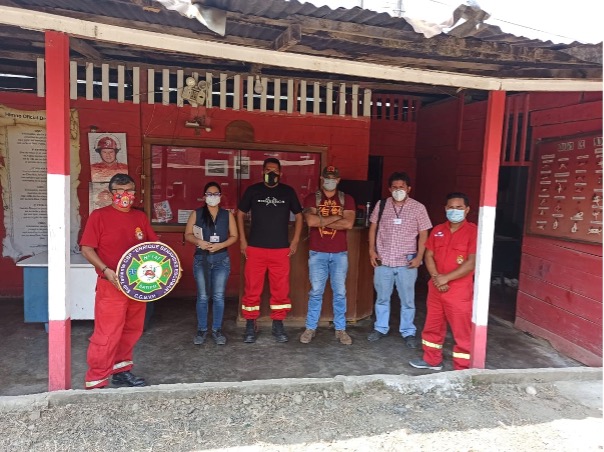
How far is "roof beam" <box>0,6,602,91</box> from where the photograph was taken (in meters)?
2.71

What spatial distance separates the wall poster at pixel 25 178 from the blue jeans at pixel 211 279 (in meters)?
2.12

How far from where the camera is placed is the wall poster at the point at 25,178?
5297 millimetres

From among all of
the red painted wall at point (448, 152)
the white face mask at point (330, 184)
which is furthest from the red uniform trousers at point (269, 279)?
the red painted wall at point (448, 152)

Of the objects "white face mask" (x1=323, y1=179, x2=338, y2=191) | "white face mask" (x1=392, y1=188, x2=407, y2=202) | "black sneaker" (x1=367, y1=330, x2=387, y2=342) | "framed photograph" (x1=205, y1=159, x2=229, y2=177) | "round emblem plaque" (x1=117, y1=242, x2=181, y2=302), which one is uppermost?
"framed photograph" (x1=205, y1=159, x2=229, y2=177)

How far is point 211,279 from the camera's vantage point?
429cm

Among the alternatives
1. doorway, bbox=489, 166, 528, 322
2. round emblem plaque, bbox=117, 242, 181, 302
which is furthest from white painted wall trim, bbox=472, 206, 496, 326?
round emblem plaque, bbox=117, 242, 181, 302

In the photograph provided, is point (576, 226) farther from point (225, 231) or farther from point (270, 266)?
point (225, 231)

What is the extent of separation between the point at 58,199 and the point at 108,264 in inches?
21.9

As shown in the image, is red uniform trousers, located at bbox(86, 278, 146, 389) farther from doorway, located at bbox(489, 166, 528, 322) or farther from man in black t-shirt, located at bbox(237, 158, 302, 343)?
doorway, located at bbox(489, 166, 528, 322)

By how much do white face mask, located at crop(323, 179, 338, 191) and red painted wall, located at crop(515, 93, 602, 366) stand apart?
2.24 meters

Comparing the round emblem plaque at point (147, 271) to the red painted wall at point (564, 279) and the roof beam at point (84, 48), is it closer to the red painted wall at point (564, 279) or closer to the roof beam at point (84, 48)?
the roof beam at point (84, 48)

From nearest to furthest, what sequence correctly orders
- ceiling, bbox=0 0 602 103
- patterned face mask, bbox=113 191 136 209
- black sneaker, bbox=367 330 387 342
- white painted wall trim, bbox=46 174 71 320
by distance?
1. ceiling, bbox=0 0 602 103
2. white painted wall trim, bbox=46 174 71 320
3. patterned face mask, bbox=113 191 136 209
4. black sneaker, bbox=367 330 387 342

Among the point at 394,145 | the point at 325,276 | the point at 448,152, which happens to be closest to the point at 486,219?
the point at 325,276

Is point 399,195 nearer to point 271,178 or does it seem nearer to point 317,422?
point 271,178
